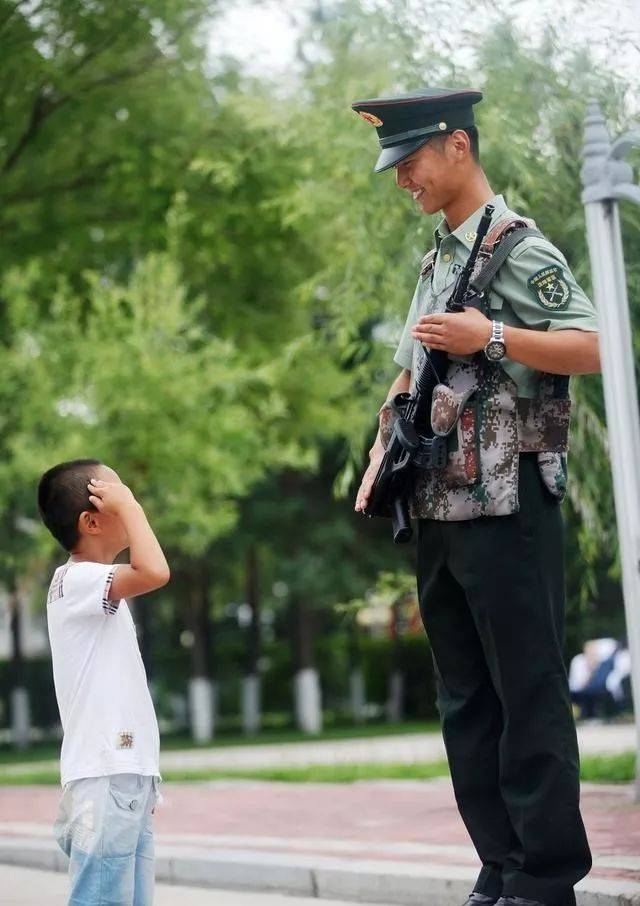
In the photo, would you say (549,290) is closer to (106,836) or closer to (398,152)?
(398,152)

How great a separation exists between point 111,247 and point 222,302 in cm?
174

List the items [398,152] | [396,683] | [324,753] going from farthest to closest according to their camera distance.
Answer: [396,683], [324,753], [398,152]

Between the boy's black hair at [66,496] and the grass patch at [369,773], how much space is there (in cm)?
645

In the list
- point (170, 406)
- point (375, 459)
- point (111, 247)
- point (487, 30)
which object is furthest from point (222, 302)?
point (375, 459)

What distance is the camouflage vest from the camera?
13.3ft

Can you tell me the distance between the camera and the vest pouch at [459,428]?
160 inches

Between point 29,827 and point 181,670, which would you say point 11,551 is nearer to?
point 181,670

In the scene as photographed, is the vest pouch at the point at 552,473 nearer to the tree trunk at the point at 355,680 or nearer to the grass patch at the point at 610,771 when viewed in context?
the grass patch at the point at 610,771

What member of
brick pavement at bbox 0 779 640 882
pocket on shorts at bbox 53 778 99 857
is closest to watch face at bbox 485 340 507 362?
pocket on shorts at bbox 53 778 99 857

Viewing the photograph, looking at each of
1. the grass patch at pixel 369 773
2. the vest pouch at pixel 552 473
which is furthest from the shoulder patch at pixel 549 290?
the grass patch at pixel 369 773

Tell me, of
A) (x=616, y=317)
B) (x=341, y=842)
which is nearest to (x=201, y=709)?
(x=341, y=842)

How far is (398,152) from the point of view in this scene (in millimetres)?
4184

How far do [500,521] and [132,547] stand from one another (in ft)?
2.96

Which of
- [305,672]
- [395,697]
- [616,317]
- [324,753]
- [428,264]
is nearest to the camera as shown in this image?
[428,264]
